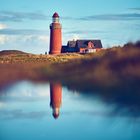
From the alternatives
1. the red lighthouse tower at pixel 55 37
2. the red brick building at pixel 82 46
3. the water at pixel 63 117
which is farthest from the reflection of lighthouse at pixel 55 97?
the red brick building at pixel 82 46

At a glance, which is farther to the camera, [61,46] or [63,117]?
[61,46]

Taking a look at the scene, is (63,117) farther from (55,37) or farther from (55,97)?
(55,37)

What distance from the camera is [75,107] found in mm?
17859

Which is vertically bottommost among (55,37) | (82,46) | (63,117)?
(63,117)

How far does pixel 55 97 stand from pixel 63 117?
417 centimetres

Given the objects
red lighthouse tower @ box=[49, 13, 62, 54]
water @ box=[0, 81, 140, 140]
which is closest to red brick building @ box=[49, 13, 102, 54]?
red lighthouse tower @ box=[49, 13, 62, 54]

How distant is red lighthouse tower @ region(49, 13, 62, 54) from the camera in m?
50.3

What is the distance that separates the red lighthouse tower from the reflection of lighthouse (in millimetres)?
26647

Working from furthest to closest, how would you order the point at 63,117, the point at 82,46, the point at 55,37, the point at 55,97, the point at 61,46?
the point at 82,46 < the point at 61,46 < the point at 55,37 < the point at 55,97 < the point at 63,117

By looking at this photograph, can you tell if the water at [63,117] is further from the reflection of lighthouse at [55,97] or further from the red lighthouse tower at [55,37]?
the red lighthouse tower at [55,37]

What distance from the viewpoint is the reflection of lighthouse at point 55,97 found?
1703 cm

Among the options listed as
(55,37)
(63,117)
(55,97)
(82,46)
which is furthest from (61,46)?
→ (63,117)

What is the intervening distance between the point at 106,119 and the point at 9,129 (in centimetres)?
326

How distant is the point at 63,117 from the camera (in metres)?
16.0
